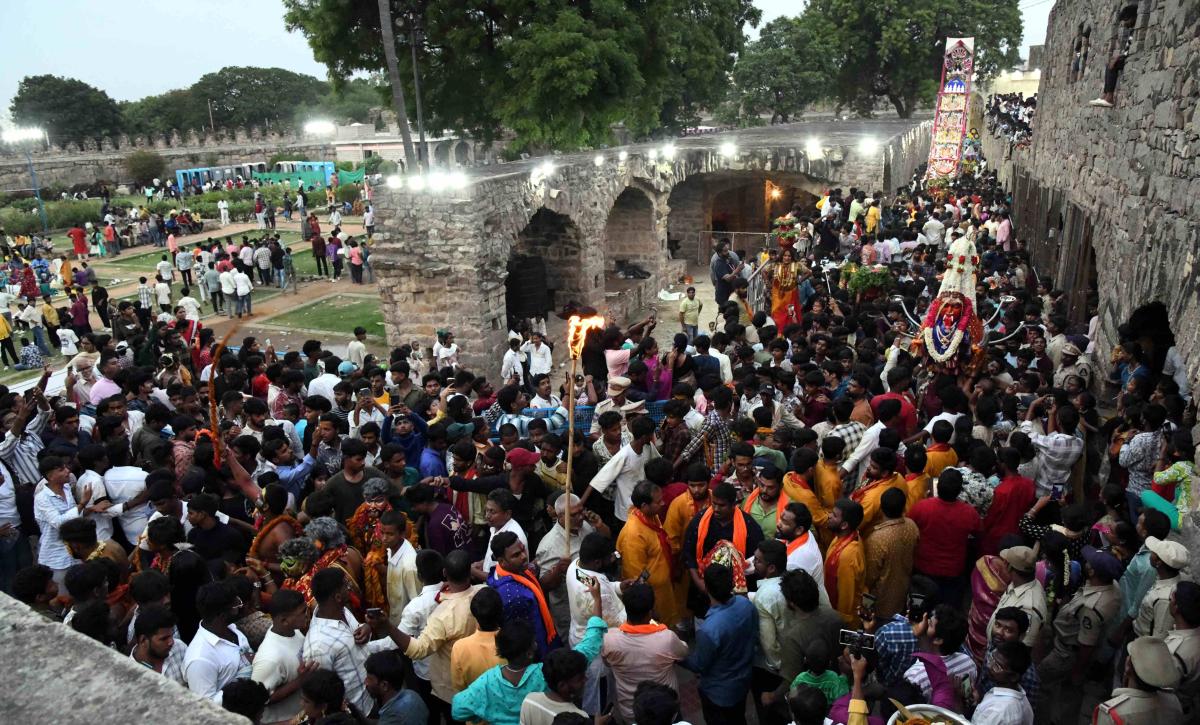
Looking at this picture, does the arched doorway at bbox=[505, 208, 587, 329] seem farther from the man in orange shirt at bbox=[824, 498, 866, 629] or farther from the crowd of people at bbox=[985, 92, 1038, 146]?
the man in orange shirt at bbox=[824, 498, 866, 629]

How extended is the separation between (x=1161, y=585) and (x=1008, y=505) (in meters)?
1.04

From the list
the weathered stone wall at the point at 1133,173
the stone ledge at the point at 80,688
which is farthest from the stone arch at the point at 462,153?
the stone ledge at the point at 80,688

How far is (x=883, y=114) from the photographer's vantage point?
57188 millimetres

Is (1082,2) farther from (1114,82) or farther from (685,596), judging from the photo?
(685,596)

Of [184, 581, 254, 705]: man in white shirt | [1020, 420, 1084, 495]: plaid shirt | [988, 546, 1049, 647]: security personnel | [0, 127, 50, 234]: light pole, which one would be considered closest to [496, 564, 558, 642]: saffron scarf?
[184, 581, 254, 705]: man in white shirt

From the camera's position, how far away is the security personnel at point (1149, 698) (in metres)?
3.35

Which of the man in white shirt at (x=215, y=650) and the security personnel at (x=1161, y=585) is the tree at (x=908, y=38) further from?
the man in white shirt at (x=215, y=650)

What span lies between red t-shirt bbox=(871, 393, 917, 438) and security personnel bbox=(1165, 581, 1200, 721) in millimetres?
2644

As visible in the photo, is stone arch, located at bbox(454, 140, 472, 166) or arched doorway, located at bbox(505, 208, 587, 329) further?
stone arch, located at bbox(454, 140, 472, 166)

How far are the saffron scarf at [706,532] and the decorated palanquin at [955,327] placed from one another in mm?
3966

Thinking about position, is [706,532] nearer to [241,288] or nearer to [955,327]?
[955,327]

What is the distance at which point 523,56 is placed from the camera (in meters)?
22.0

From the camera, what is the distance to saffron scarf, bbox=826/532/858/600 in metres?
4.48

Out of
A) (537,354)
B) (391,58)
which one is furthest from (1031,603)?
(391,58)
